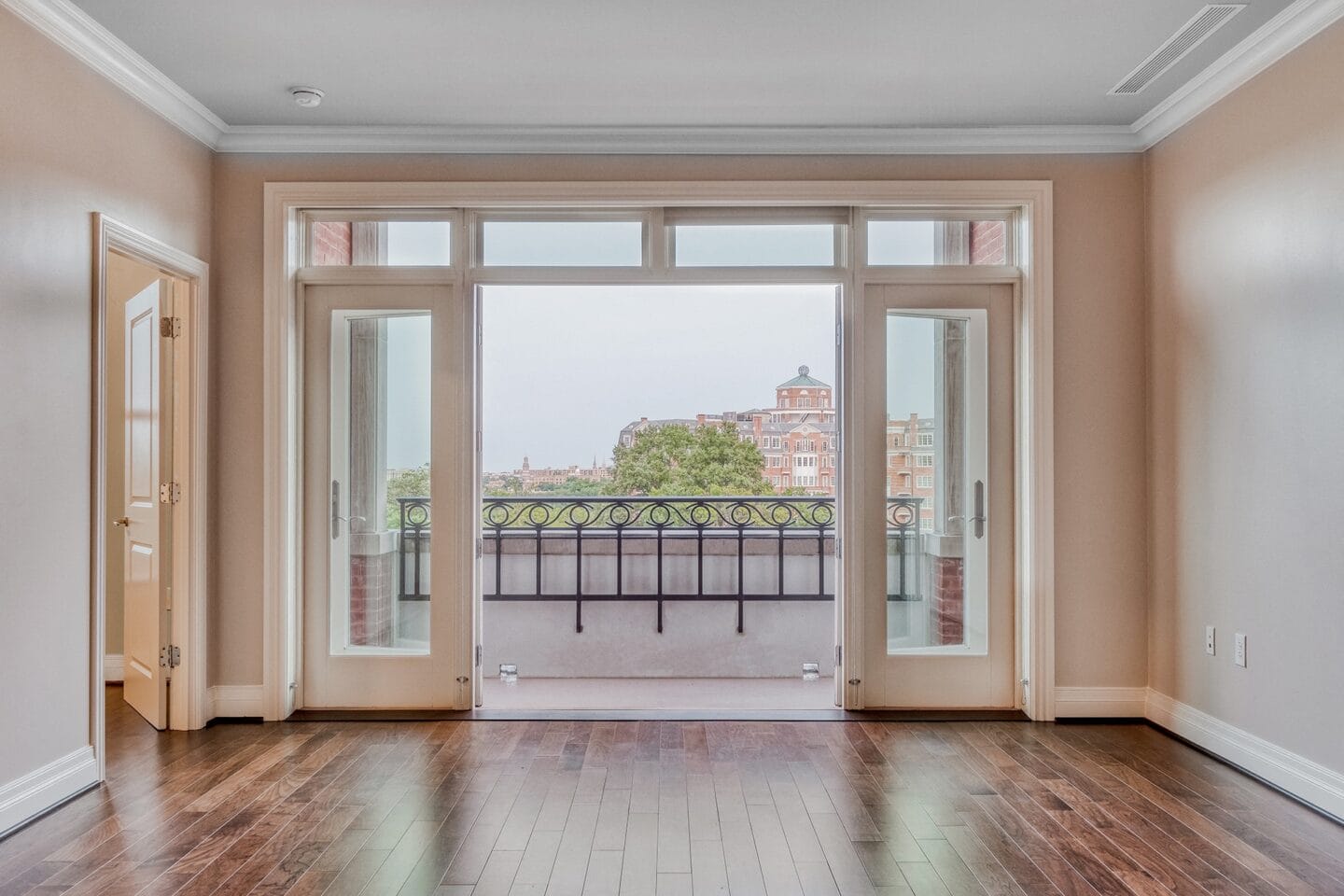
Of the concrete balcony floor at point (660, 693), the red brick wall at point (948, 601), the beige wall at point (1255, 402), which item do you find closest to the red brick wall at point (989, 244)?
the beige wall at point (1255, 402)

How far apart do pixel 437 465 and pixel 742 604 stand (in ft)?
7.51

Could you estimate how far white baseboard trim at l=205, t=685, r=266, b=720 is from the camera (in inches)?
158

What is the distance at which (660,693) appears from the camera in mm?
4852

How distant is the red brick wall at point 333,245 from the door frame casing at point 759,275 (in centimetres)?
8

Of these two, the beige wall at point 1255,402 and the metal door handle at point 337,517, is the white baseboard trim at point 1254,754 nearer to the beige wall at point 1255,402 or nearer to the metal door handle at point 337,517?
the beige wall at point 1255,402

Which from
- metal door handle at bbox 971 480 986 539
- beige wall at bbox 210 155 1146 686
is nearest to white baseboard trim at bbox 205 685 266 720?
beige wall at bbox 210 155 1146 686

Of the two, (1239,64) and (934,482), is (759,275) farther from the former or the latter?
(1239,64)

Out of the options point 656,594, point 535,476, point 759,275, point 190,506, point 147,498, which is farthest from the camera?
point 535,476

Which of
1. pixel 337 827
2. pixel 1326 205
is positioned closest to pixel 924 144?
pixel 1326 205

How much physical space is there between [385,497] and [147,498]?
1017 millimetres

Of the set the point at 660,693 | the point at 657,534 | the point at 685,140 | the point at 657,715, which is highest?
the point at 685,140

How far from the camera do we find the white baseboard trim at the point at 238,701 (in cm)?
402

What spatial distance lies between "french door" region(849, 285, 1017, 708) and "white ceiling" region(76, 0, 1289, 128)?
899mm

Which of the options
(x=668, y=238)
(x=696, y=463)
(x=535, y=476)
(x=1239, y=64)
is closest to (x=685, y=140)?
(x=668, y=238)
